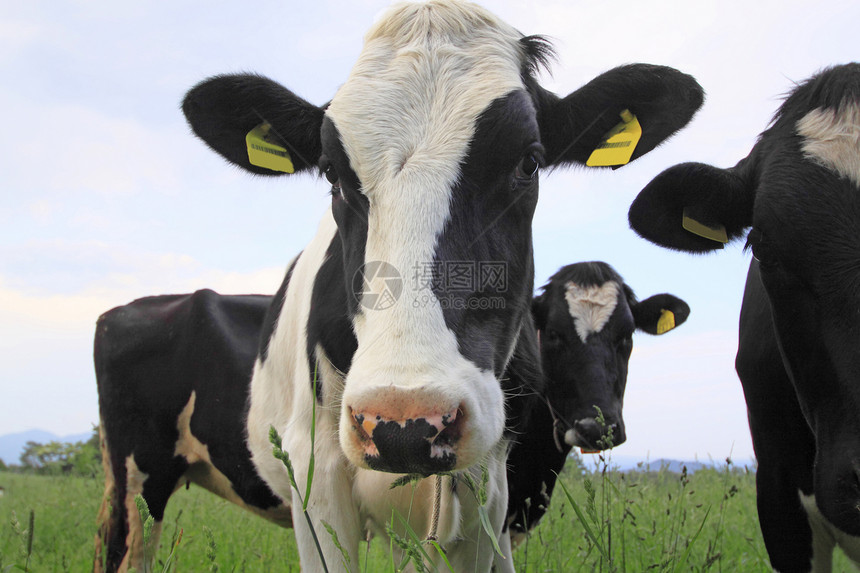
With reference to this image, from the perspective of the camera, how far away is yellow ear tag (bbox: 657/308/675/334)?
6.58 meters

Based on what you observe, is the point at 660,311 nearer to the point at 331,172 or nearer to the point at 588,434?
the point at 588,434

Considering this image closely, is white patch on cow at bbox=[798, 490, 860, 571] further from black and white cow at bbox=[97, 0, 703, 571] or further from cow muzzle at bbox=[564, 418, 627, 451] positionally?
cow muzzle at bbox=[564, 418, 627, 451]

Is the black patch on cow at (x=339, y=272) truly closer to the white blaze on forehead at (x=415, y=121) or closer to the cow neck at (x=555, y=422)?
the white blaze on forehead at (x=415, y=121)

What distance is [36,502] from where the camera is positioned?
7938 millimetres

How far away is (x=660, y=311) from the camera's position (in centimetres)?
655

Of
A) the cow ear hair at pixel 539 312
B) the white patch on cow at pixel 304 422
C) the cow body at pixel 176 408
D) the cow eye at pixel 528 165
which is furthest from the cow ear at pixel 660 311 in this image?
the cow eye at pixel 528 165

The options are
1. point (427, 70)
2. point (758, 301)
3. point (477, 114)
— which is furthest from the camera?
point (758, 301)

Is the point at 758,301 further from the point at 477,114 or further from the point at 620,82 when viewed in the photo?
the point at 477,114

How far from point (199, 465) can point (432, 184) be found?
3.59 m

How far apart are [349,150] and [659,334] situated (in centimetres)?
492

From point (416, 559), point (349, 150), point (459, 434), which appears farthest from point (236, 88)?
point (416, 559)

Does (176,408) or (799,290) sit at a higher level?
(799,290)

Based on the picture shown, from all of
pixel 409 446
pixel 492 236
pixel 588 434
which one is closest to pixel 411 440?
pixel 409 446

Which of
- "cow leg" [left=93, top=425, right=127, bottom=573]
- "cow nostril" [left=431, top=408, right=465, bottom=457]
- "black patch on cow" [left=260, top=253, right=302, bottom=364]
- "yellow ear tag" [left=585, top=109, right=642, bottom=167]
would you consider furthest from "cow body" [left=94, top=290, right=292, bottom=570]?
"cow nostril" [left=431, top=408, right=465, bottom=457]
